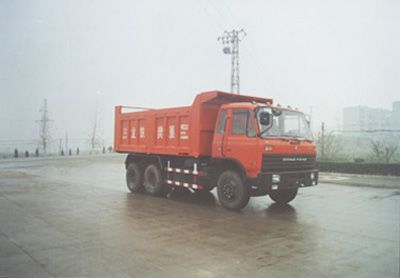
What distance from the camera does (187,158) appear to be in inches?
397

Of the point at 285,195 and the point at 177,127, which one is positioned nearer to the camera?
the point at 285,195

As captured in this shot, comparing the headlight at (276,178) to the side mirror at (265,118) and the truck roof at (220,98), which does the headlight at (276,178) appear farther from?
A: the truck roof at (220,98)

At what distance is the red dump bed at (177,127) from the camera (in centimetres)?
938

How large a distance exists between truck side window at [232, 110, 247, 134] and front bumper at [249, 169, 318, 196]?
3.88 ft

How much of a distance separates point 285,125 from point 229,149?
57.2 inches

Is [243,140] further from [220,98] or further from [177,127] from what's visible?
[177,127]

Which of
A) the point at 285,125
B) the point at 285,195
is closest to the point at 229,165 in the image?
the point at 285,125

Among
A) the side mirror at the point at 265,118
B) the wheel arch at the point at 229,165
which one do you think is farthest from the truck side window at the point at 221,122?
the side mirror at the point at 265,118

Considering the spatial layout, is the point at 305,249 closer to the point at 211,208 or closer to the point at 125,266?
the point at 125,266

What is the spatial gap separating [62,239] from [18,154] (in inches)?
1371

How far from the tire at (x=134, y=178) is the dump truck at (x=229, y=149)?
49 millimetres

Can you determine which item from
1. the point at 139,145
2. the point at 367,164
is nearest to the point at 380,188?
the point at 367,164

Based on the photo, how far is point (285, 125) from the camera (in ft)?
28.6

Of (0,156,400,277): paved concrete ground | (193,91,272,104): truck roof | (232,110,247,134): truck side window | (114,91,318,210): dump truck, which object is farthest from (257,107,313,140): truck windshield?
(0,156,400,277): paved concrete ground
